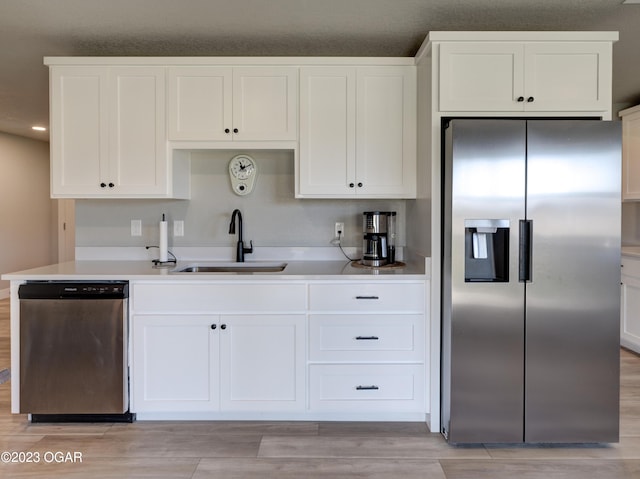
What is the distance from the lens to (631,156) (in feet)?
13.1

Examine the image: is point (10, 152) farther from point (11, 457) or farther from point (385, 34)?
point (385, 34)

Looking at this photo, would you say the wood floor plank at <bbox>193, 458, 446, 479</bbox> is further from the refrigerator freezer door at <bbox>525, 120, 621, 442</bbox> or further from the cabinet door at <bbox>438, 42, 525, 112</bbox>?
the cabinet door at <bbox>438, 42, 525, 112</bbox>

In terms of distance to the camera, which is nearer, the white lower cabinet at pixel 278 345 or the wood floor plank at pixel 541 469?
the wood floor plank at pixel 541 469

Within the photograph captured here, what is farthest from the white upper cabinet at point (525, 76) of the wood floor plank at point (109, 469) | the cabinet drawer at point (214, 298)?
the wood floor plank at point (109, 469)

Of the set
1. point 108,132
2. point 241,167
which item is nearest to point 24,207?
point 108,132

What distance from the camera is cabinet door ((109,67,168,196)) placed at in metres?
2.76

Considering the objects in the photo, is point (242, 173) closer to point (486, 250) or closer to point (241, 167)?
point (241, 167)

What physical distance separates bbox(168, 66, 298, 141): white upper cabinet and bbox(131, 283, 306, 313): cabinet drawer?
0.95m

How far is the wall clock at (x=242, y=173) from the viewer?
3160 mm

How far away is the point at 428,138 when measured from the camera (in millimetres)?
2494

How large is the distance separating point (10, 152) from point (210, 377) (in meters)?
5.37

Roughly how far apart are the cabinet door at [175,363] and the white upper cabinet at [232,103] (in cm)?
116

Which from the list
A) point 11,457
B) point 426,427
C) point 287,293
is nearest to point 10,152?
point 11,457

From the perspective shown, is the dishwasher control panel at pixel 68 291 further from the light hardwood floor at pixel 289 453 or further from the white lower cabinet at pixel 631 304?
the white lower cabinet at pixel 631 304
